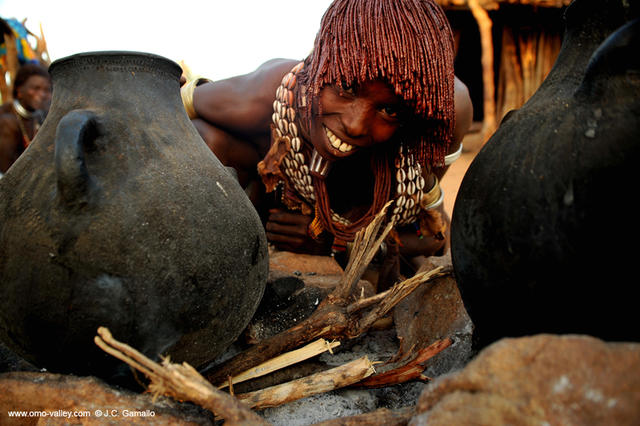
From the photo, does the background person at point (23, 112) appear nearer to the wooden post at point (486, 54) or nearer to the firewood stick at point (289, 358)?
the firewood stick at point (289, 358)

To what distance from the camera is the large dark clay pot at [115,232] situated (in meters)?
0.96

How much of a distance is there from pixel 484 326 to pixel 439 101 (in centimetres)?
93

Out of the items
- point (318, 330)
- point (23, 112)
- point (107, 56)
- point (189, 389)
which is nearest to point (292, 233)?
point (318, 330)

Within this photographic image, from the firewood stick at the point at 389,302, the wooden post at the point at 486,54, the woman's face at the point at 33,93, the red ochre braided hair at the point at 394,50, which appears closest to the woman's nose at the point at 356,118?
the red ochre braided hair at the point at 394,50

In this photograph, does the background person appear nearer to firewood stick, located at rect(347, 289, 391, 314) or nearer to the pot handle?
the pot handle

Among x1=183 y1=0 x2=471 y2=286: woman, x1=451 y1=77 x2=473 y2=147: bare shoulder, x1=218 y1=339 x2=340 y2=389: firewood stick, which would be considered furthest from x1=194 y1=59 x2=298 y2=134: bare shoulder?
x1=218 y1=339 x2=340 y2=389: firewood stick

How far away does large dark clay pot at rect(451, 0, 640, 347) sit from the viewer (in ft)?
2.48

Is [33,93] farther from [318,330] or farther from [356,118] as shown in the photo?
[318,330]

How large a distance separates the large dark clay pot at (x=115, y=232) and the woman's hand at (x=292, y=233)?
1239 mm

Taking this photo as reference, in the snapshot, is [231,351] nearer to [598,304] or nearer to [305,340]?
[305,340]

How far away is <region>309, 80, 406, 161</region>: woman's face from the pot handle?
3.25 ft

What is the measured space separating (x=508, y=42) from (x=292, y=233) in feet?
16.4

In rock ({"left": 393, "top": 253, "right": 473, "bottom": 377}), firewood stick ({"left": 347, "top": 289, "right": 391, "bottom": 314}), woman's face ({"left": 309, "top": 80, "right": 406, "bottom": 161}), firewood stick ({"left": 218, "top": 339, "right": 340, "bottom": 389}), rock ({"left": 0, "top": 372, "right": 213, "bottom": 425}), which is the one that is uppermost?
woman's face ({"left": 309, "top": 80, "right": 406, "bottom": 161})

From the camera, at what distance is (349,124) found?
1.70m
